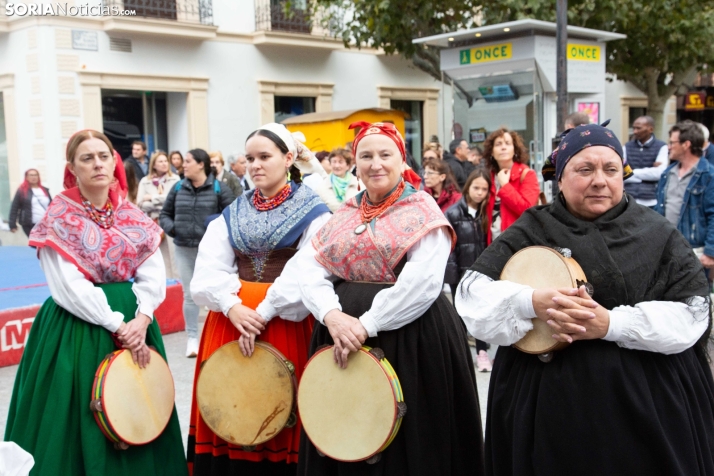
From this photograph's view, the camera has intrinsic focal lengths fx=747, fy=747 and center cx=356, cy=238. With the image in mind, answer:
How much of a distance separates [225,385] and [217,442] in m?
0.34

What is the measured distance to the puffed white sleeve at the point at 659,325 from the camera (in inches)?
89.4

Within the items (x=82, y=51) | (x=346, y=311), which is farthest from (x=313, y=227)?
(x=82, y=51)

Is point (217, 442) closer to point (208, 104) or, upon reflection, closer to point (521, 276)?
point (521, 276)

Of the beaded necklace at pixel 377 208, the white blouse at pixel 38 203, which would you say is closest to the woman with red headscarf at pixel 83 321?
the beaded necklace at pixel 377 208

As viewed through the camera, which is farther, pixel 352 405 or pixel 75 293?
pixel 75 293

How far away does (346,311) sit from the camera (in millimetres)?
3039

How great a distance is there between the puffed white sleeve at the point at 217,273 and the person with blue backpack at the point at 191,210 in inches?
110

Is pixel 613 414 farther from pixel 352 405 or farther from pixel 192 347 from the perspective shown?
pixel 192 347

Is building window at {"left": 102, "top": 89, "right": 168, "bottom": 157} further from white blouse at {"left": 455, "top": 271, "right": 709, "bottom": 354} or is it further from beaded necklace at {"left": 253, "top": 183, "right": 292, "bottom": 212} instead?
white blouse at {"left": 455, "top": 271, "right": 709, "bottom": 354}

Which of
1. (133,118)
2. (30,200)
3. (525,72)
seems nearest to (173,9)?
(133,118)

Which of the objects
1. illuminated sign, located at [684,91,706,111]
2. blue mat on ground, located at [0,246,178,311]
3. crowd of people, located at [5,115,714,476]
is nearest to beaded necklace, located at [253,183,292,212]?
crowd of people, located at [5,115,714,476]

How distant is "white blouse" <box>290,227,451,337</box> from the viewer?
2867 mm

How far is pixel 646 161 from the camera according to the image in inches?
297

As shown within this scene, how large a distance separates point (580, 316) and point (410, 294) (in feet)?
2.47
